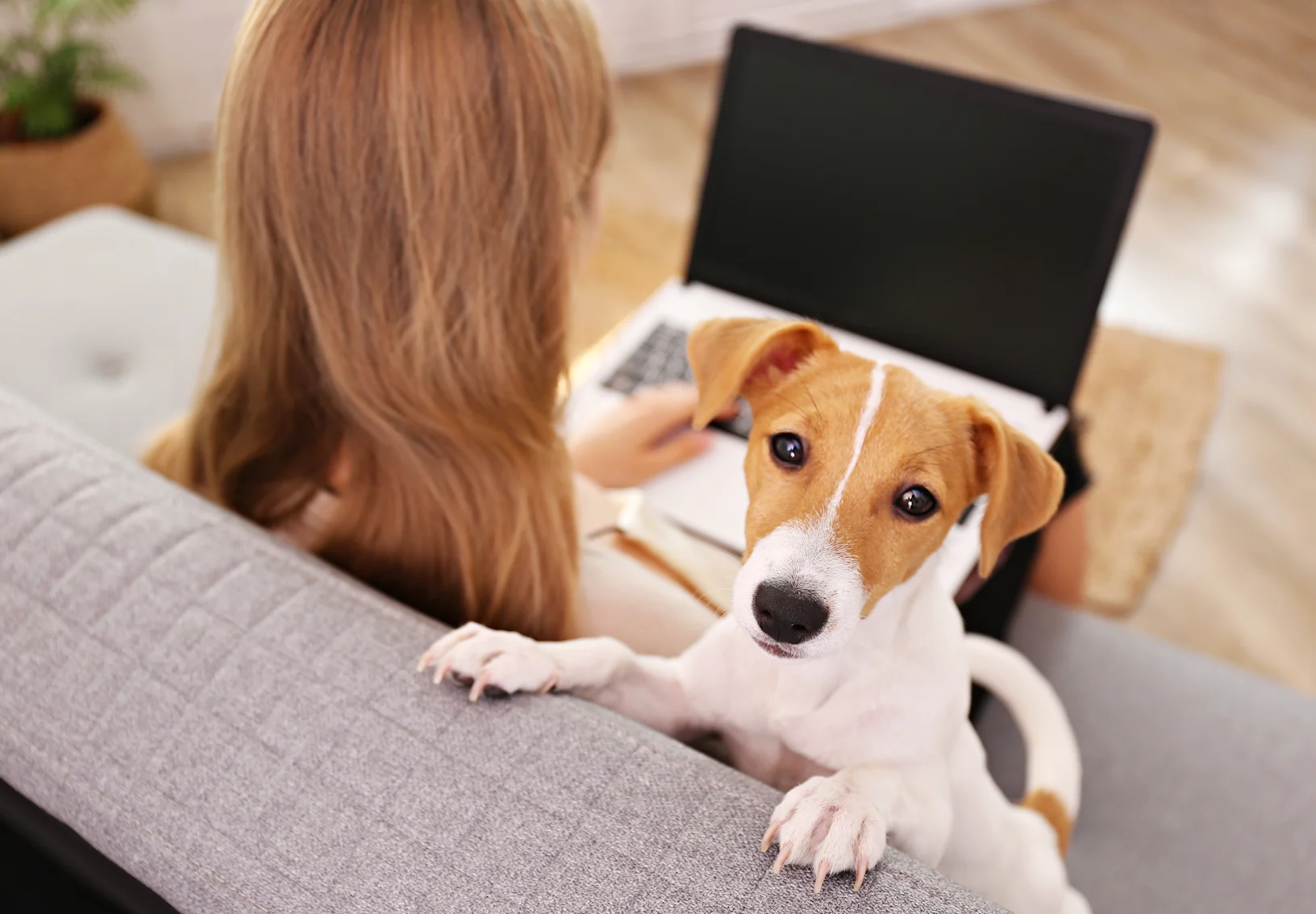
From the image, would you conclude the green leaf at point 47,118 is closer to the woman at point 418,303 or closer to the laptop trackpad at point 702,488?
the woman at point 418,303

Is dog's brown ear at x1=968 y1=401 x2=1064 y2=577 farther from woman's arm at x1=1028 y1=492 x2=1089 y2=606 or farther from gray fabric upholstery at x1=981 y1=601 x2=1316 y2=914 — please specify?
woman's arm at x1=1028 y1=492 x2=1089 y2=606

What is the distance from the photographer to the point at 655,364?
3.71 ft

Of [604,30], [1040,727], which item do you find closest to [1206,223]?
[604,30]

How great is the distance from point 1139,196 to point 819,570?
288 cm

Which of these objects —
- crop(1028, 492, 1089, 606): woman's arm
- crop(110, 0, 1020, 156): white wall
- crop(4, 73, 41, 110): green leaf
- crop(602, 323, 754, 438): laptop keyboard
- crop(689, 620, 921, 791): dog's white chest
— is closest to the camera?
crop(689, 620, 921, 791): dog's white chest

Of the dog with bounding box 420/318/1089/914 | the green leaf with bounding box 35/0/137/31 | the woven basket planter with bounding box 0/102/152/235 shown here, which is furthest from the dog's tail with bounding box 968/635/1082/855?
the woven basket planter with bounding box 0/102/152/235

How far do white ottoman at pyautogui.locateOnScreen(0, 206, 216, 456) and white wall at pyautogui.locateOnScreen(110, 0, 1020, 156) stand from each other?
3.39ft

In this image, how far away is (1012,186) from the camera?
1093 millimetres

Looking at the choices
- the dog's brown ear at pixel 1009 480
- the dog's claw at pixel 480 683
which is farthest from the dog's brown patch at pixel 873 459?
the dog's claw at pixel 480 683

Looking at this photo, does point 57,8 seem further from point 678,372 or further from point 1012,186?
point 1012,186

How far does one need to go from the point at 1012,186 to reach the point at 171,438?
888 millimetres

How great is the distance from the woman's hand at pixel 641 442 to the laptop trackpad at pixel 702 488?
1cm

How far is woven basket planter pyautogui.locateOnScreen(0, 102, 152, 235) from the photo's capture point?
2344 mm

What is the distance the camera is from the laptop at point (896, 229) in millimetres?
1038
